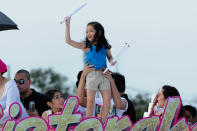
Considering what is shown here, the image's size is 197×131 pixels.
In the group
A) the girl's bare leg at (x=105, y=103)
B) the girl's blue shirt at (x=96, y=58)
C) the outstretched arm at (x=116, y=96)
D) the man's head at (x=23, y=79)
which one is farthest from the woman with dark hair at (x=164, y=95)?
the man's head at (x=23, y=79)

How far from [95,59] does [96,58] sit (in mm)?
22

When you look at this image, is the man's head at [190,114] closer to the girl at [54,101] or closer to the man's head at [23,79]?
the girl at [54,101]

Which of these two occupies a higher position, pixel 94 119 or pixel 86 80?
pixel 86 80

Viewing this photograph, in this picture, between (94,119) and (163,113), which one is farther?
(163,113)

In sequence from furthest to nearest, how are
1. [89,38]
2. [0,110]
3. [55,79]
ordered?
[55,79], [89,38], [0,110]

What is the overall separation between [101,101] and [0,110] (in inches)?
58.3

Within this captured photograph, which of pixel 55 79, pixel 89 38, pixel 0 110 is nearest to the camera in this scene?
pixel 0 110

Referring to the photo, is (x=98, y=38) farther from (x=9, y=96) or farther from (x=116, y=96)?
(x=9, y=96)

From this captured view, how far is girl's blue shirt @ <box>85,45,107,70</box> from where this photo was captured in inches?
253

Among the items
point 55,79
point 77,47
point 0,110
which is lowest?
point 55,79

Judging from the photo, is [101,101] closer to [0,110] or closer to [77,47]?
[77,47]

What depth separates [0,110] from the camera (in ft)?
19.8

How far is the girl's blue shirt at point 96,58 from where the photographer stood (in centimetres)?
641

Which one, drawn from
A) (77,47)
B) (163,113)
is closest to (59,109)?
(77,47)
